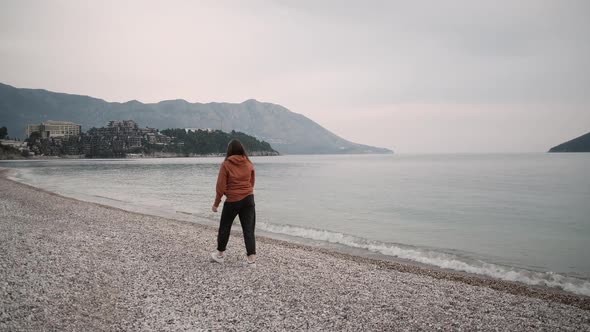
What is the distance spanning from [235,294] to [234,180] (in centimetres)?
257

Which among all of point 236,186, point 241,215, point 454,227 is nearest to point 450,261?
point 454,227

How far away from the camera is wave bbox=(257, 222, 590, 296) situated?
10.9 metres

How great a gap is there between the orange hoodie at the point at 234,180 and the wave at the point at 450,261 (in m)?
7.99

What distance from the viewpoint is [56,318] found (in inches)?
215

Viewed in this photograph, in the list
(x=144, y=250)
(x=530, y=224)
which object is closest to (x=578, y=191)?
(x=530, y=224)

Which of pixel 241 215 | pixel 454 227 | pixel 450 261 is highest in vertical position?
pixel 241 215

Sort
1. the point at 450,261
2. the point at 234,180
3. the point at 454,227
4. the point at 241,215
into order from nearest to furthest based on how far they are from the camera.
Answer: the point at 234,180 < the point at 241,215 < the point at 450,261 < the point at 454,227

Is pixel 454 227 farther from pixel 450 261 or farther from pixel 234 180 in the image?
pixel 234 180

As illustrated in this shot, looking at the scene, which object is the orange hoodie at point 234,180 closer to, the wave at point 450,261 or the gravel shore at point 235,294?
the gravel shore at point 235,294

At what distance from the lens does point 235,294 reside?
7074 millimetres

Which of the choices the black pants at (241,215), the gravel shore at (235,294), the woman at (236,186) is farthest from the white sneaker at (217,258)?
the woman at (236,186)

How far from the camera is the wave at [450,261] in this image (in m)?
10.9

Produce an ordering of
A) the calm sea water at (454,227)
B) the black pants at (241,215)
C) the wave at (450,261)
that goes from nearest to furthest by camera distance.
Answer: the black pants at (241,215) < the wave at (450,261) < the calm sea water at (454,227)

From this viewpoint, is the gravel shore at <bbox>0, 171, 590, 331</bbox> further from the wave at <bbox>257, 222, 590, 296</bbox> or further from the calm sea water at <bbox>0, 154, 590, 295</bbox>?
the calm sea water at <bbox>0, 154, 590, 295</bbox>
